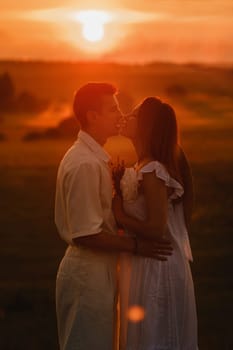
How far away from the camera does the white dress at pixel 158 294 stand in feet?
14.7

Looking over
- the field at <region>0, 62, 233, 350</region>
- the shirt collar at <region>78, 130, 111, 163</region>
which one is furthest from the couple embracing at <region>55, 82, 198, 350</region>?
the field at <region>0, 62, 233, 350</region>

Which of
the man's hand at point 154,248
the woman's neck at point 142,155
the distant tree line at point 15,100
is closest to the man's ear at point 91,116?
the woman's neck at point 142,155

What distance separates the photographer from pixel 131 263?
4.52 meters

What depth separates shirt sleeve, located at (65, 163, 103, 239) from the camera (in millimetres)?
4289

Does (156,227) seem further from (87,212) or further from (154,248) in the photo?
(87,212)

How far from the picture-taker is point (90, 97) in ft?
14.3

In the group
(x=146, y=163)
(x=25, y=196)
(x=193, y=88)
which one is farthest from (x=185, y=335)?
(x=193, y=88)

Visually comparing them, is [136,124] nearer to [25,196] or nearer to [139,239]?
[139,239]

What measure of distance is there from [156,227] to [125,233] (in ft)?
0.66

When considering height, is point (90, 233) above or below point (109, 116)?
below

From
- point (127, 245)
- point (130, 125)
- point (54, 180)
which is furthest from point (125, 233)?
point (54, 180)

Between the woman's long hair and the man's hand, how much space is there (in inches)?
11.6

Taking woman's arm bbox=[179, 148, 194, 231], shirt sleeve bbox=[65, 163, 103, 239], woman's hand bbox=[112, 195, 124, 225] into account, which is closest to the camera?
shirt sleeve bbox=[65, 163, 103, 239]

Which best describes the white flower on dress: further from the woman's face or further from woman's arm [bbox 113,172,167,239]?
the woman's face
